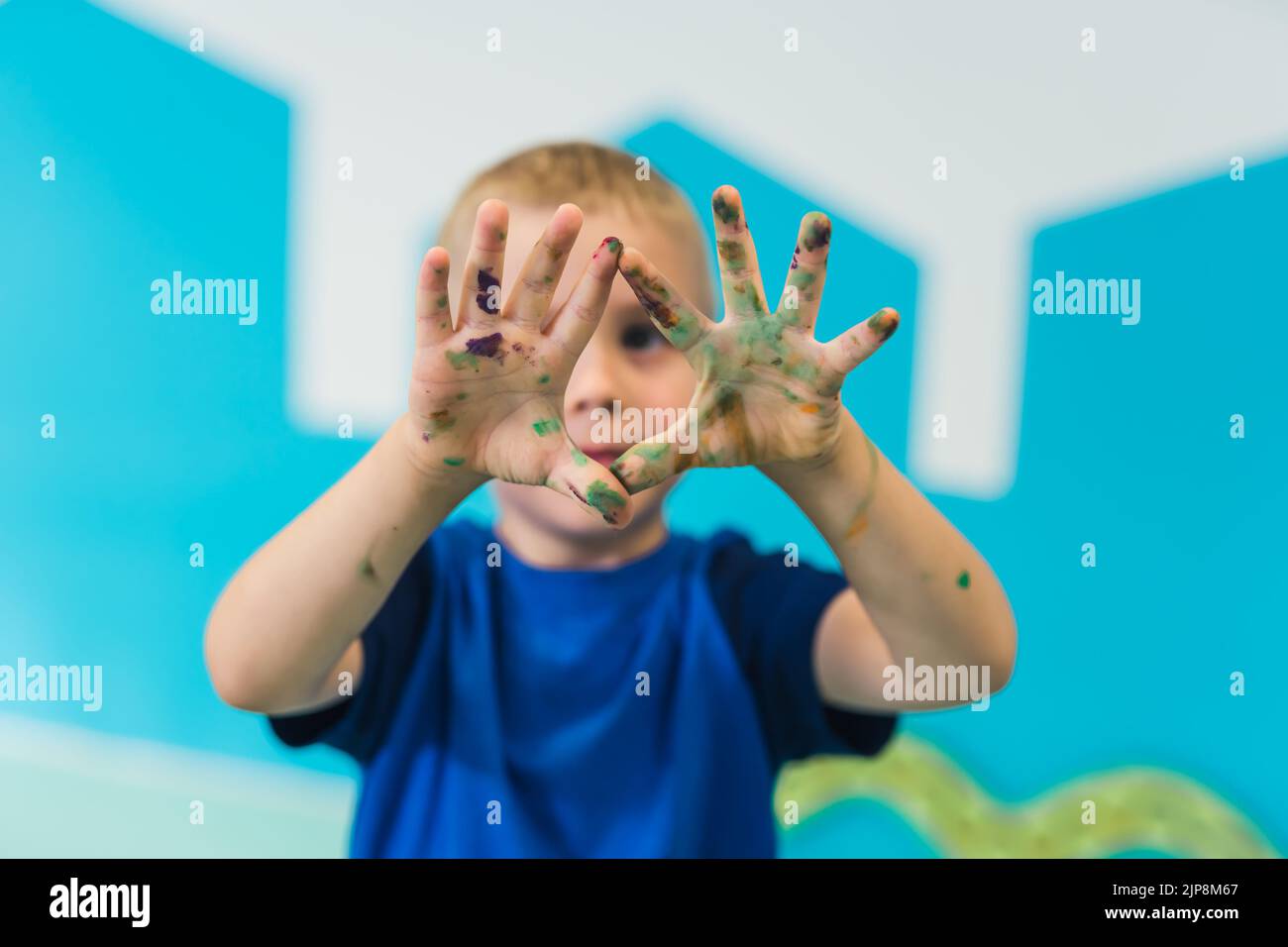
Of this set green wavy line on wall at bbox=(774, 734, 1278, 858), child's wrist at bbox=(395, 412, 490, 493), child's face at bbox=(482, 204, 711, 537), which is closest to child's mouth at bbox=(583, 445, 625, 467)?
child's face at bbox=(482, 204, 711, 537)

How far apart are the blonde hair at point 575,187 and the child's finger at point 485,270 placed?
205 millimetres

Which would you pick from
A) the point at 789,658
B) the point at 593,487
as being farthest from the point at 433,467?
the point at 789,658

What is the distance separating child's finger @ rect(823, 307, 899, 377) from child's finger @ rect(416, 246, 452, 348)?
21 cm

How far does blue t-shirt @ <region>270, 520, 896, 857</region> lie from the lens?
0.70m

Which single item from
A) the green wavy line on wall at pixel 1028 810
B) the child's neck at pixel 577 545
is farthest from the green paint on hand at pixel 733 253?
the green wavy line on wall at pixel 1028 810

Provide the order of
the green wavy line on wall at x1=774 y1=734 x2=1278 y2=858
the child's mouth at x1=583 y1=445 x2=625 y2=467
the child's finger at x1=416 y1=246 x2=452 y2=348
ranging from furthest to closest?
the green wavy line on wall at x1=774 y1=734 x2=1278 y2=858
the child's mouth at x1=583 y1=445 x2=625 y2=467
the child's finger at x1=416 y1=246 x2=452 y2=348

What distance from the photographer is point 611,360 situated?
0.69 m

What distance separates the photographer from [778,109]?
1276 millimetres

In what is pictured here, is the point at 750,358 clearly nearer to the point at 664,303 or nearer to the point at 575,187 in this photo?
the point at 664,303

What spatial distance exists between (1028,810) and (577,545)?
873 millimetres

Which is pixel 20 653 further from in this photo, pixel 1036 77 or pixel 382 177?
pixel 1036 77

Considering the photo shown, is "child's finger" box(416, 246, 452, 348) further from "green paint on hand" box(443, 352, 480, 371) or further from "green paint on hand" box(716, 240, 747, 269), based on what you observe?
"green paint on hand" box(716, 240, 747, 269)

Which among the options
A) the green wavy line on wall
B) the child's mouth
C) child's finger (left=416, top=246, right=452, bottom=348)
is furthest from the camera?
the green wavy line on wall

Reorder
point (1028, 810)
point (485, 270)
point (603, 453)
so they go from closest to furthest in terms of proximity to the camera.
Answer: point (485, 270)
point (603, 453)
point (1028, 810)
